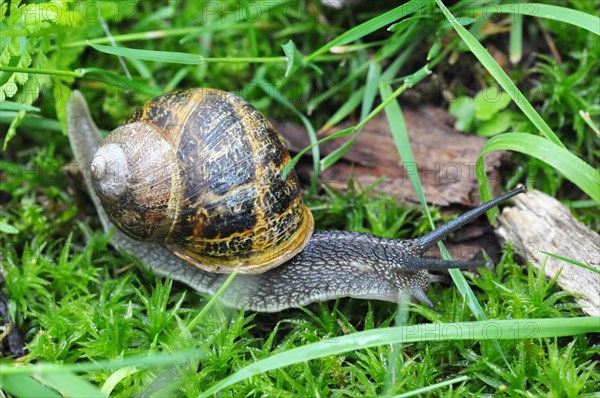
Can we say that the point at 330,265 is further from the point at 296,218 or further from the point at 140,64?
the point at 140,64

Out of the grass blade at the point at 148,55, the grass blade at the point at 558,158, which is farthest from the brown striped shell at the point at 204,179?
the grass blade at the point at 558,158

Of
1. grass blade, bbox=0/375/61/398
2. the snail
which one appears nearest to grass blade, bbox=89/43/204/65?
the snail

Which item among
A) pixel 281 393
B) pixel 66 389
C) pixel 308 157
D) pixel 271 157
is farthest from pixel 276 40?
pixel 66 389

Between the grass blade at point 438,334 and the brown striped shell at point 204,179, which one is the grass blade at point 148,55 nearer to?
the brown striped shell at point 204,179

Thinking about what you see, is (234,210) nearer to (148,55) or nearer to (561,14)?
(148,55)

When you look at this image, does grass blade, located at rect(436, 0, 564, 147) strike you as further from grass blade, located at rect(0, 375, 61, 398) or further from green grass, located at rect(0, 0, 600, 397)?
grass blade, located at rect(0, 375, 61, 398)

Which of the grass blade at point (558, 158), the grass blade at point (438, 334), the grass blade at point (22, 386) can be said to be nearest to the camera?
the grass blade at point (22, 386)

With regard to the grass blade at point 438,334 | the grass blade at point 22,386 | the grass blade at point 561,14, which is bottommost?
the grass blade at point 438,334
